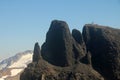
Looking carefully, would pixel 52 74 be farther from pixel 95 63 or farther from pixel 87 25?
pixel 87 25

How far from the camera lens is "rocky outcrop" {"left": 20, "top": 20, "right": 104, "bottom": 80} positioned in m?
52.6

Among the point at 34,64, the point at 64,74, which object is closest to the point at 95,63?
the point at 64,74

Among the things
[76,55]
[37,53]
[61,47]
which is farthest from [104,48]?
[37,53]

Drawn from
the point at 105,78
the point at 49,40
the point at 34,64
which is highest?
the point at 49,40

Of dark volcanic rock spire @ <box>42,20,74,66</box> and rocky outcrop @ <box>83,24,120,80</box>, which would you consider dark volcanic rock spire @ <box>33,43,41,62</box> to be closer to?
dark volcanic rock spire @ <box>42,20,74,66</box>

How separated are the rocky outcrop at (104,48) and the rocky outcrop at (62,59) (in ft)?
5.42

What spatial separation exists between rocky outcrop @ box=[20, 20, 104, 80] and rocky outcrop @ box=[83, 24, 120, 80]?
1651mm

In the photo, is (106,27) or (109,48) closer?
(109,48)

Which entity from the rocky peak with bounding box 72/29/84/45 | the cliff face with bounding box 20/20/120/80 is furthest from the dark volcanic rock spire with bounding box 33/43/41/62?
the rocky peak with bounding box 72/29/84/45

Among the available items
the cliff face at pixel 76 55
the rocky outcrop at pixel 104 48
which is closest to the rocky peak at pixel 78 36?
the cliff face at pixel 76 55

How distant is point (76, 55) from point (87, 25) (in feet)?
20.9

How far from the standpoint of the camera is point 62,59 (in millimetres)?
55469

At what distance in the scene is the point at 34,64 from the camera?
5491 cm

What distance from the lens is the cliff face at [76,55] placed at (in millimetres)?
52969
